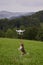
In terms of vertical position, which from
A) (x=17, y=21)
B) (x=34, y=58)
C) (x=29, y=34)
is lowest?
(x=17, y=21)

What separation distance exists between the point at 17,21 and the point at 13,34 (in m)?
39.5

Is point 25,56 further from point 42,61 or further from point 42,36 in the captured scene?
point 42,36

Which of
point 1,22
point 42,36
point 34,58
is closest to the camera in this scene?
point 34,58

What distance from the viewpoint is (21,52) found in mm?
13461

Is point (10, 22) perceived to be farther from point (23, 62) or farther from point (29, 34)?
point (23, 62)

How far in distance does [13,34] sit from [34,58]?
54193 millimetres

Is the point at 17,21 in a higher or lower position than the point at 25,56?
lower

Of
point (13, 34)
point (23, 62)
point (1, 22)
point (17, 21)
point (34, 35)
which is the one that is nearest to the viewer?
point (23, 62)

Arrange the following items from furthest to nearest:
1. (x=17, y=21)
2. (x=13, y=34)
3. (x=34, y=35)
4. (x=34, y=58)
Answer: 1. (x=17, y=21)
2. (x=13, y=34)
3. (x=34, y=35)
4. (x=34, y=58)

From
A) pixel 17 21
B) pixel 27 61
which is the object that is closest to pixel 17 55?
pixel 27 61

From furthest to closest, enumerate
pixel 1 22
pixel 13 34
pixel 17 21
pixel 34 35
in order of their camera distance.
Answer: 1. pixel 17 21
2. pixel 1 22
3. pixel 13 34
4. pixel 34 35

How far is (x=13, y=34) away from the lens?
67312 millimetres

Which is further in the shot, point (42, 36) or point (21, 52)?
point (42, 36)

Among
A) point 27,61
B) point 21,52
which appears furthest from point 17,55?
point 27,61
